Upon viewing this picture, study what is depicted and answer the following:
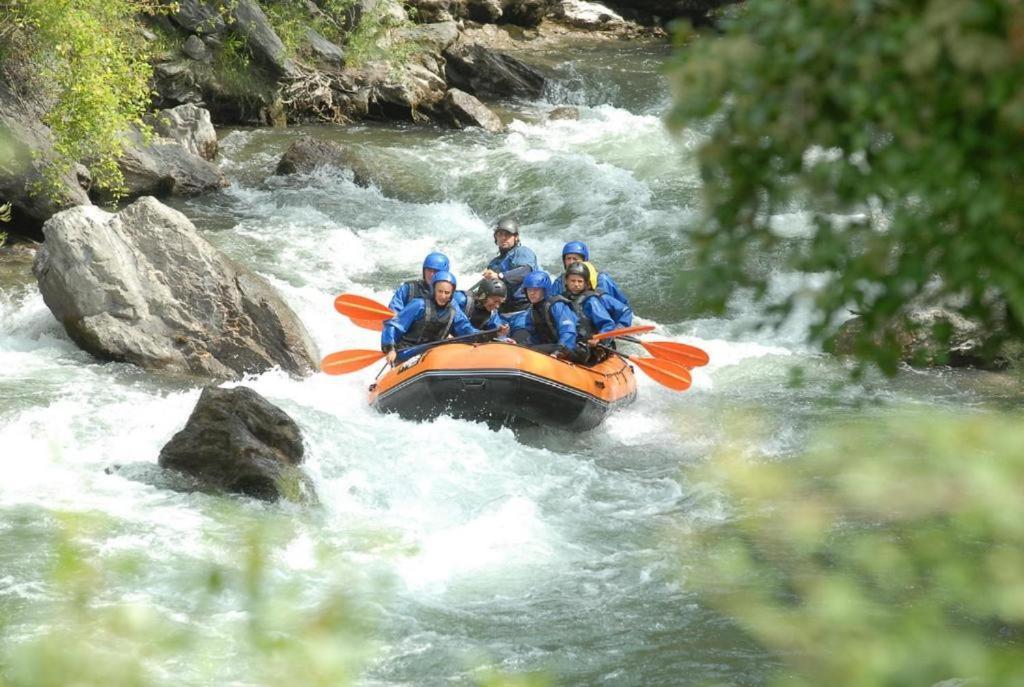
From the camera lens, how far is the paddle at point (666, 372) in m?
8.77

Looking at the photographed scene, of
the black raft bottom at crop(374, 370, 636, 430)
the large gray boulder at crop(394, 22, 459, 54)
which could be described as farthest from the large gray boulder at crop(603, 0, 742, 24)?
the black raft bottom at crop(374, 370, 636, 430)

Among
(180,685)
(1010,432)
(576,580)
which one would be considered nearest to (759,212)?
(1010,432)

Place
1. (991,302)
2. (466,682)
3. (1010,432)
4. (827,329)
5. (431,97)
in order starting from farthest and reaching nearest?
(431,97) < (466,682) < (991,302) < (827,329) < (1010,432)

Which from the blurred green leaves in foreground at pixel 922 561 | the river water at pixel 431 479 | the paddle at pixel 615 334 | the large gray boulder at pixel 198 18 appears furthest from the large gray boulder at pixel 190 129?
the blurred green leaves in foreground at pixel 922 561

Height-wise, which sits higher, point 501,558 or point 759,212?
point 759,212

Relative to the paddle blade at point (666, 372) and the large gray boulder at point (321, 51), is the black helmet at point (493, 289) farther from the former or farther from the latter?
the large gray boulder at point (321, 51)

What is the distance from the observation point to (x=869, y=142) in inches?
68.9

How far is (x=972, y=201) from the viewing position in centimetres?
164

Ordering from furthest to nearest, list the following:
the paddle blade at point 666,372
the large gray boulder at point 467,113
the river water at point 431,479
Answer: the large gray boulder at point 467,113, the paddle blade at point 666,372, the river water at point 431,479

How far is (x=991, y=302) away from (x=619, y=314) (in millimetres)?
7099

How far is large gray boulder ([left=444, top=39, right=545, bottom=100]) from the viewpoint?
1884cm

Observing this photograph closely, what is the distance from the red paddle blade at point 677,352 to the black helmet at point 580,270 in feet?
2.00

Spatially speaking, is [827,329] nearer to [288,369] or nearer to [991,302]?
[991,302]

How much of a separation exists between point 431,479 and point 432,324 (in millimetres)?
1786
